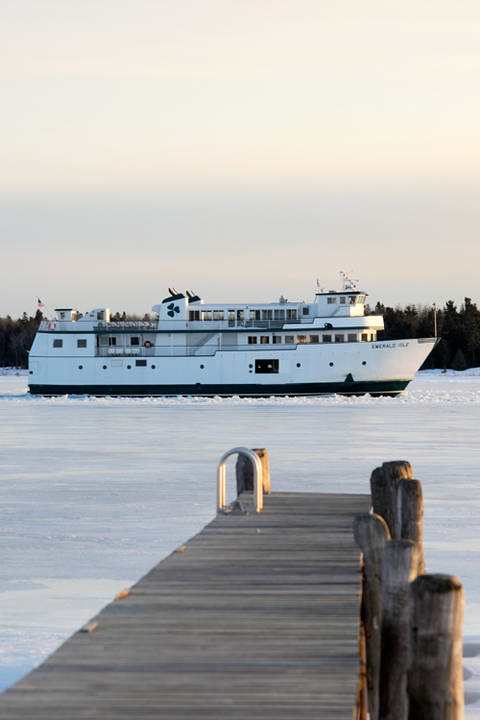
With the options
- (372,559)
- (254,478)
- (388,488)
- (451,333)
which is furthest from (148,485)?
(451,333)

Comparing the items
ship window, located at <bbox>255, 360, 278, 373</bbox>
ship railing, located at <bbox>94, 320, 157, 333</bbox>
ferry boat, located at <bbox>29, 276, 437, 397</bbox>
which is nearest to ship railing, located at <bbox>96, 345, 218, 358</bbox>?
ferry boat, located at <bbox>29, 276, 437, 397</bbox>

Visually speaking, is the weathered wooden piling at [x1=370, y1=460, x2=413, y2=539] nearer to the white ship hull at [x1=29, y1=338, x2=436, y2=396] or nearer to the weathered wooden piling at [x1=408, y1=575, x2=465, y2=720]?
the weathered wooden piling at [x1=408, y1=575, x2=465, y2=720]

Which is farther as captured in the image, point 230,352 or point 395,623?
point 230,352

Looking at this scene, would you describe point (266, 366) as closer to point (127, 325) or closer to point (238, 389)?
point (238, 389)

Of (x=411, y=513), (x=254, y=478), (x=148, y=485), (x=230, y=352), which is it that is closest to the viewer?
(x=411, y=513)

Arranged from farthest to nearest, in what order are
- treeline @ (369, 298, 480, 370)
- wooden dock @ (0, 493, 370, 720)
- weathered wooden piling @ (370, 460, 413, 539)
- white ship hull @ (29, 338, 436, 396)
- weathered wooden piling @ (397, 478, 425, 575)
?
1. treeline @ (369, 298, 480, 370)
2. white ship hull @ (29, 338, 436, 396)
3. weathered wooden piling @ (370, 460, 413, 539)
4. weathered wooden piling @ (397, 478, 425, 575)
5. wooden dock @ (0, 493, 370, 720)

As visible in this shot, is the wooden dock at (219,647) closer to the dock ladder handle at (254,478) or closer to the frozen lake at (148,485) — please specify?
the frozen lake at (148,485)

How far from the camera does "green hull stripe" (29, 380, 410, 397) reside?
6125 centimetres

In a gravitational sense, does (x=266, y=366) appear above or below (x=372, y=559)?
above

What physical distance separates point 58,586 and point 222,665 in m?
5.20

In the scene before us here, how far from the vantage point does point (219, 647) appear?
19.4ft

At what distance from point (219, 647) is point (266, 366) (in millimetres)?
55930

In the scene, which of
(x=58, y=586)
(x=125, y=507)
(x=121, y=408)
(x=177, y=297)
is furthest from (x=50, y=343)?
(x=58, y=586)

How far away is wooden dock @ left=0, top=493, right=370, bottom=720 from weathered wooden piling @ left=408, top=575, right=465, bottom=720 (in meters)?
0.36
